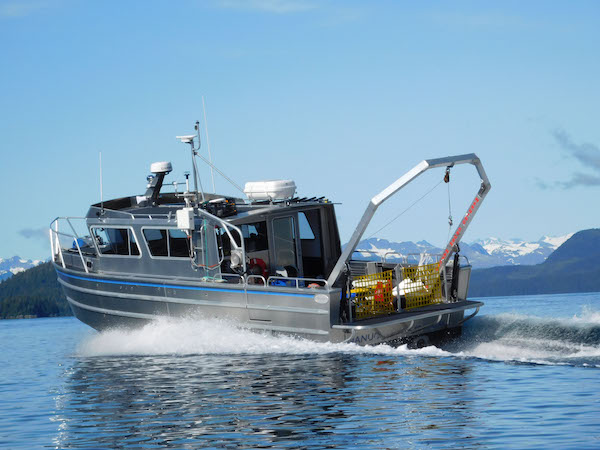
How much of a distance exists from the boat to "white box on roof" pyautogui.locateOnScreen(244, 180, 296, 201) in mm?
23

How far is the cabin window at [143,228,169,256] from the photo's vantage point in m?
18.4

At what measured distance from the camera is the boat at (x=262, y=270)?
16.0 m

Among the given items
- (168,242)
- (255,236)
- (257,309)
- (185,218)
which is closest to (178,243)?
(168,242)

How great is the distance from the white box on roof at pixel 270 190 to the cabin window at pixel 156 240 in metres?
2.24

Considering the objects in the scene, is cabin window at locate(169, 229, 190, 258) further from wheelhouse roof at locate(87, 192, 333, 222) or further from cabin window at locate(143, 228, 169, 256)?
wheelhouse roof at locate(87, 192, 333, 222)

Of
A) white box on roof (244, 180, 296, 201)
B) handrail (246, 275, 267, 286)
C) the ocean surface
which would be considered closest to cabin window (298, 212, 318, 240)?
white box on roof (244, 180, 296, 201)

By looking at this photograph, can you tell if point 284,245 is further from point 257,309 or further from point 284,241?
point 257,309

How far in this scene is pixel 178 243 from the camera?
18234 mm

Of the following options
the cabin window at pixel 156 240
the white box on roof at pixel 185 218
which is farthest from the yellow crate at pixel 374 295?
the cabin window at pixel 156 240

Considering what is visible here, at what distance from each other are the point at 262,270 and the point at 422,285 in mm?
3438

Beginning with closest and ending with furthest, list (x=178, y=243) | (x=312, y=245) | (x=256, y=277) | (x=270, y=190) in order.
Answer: (x=256, y=277), (x=178, y=243), (x=270, y=190), (x=312, y=245)

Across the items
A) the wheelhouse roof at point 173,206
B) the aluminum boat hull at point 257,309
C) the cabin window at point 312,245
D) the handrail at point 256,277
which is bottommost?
the aluminum boat hull at point 257,309

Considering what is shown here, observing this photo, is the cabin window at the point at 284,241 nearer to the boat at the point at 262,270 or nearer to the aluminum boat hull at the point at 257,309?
the boat at the point at 262,270

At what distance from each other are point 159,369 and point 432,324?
18.2ft
